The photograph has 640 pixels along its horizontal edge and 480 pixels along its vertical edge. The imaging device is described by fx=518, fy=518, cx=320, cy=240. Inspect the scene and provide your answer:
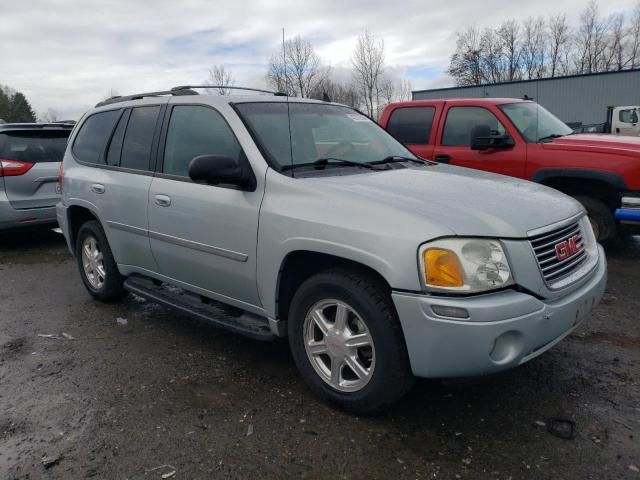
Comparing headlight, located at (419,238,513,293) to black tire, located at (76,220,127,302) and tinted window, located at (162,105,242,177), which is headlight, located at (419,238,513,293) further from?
black tire, located at (76,220,127,302)

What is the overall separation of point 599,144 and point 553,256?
12.4 feet

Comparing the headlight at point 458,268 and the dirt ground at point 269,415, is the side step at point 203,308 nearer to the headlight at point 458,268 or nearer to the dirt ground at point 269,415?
the dirt ground at point 269,415

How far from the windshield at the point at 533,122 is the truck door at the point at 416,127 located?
93 centimetres

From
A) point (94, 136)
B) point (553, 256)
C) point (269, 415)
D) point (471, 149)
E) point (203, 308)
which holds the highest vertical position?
point (94, 136)

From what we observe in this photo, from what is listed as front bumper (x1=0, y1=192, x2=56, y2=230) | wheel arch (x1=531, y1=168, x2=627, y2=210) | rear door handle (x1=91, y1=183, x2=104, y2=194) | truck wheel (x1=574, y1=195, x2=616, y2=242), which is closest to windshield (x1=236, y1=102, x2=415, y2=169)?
rear door handle (x1=91, y1=183, x2=104, y2=194)

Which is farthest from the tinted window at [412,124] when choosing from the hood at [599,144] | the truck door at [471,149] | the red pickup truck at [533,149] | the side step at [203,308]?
the side step at [203,308]

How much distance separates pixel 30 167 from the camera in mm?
7004

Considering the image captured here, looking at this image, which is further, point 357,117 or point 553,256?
point 357,117

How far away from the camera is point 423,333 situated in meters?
2.39

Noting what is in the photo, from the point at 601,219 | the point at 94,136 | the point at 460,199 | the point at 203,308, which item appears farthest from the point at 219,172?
the point at 601,219

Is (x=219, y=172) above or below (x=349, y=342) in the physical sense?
above

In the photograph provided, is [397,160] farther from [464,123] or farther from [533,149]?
[464,123]

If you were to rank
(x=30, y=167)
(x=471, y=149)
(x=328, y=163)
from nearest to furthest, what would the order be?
1. (x=328, y=163)
2. (x=471, y=149)
3. (x=30, y=167)

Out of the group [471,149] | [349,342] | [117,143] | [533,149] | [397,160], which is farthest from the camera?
[471,149]
